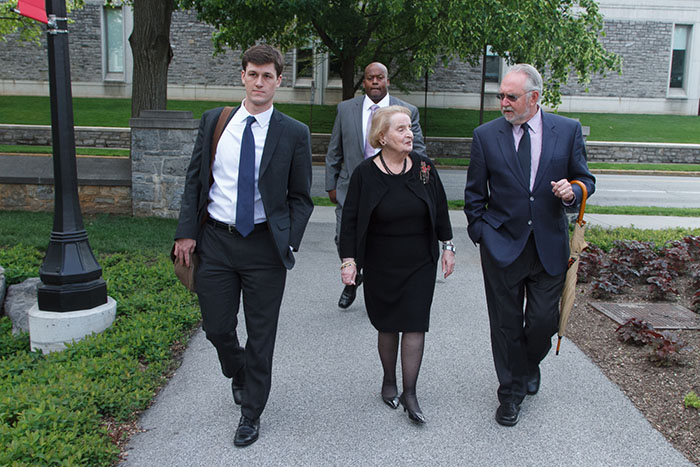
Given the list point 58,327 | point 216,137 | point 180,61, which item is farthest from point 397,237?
point 180,61

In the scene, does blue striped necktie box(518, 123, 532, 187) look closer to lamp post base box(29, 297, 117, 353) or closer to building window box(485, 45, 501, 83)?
lamp post base box(29, 297, 117, 353)

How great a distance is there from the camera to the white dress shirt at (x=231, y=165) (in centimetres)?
363

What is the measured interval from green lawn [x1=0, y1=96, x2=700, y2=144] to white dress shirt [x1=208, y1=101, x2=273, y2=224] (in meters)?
22.6

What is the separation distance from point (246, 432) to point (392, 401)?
37.7 inches

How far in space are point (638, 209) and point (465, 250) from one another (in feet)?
19.3

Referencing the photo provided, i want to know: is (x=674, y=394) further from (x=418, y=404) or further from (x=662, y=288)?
(x=662, y=288)

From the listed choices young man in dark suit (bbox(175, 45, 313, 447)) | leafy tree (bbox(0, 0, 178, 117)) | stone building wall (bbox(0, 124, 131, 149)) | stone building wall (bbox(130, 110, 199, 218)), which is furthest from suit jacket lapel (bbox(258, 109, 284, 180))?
stone building wall (bbox(0, 124, 131, 149))

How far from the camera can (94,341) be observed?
479 centimetres

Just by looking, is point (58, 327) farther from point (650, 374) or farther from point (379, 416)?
point (650, 374)

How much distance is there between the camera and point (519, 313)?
404 cm

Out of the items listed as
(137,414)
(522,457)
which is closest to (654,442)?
(522,457)

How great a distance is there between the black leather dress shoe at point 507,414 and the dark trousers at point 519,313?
3 centimetres

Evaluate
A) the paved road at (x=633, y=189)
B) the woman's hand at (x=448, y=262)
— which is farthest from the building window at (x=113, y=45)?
the woman's hand at (x=448, y=262)

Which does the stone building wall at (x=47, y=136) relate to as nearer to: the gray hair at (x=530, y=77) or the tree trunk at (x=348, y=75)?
the tree trunk at (x=348, y=75)
